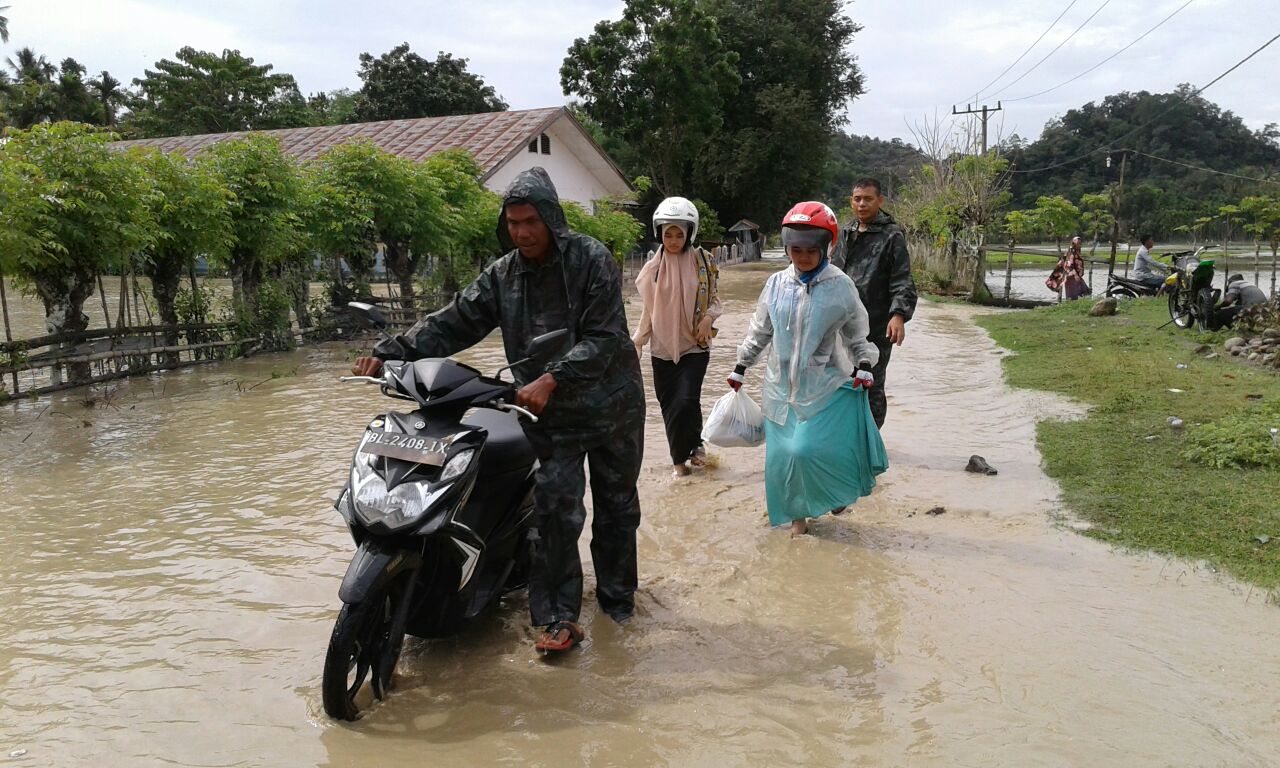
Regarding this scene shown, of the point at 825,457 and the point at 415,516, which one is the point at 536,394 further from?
the point at 825,457

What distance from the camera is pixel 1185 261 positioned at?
13492mm

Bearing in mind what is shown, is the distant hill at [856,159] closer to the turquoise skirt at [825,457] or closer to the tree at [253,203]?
the tree at [253,203]

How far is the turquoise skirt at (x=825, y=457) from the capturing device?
4547 mm

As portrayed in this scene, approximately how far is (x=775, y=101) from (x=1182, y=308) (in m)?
30.5

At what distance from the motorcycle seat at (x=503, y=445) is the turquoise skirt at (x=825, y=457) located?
1600 millimetres

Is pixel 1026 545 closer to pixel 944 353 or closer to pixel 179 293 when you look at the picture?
pixel 944 353

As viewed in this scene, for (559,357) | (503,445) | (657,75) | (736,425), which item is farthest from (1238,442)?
(657,75)

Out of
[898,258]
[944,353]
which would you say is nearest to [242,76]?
[944,353]

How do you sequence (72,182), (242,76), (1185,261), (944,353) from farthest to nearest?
(242,76)
(1185,261)
(944,353)
(72,182)

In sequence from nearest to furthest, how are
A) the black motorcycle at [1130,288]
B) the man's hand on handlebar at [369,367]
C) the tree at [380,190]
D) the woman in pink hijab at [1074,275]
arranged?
the man's hand on handlebar at [369,367]
the tree at [380,190]
the black motorcycle at [1130,288]
the woman in pink hijab at [1074,275]

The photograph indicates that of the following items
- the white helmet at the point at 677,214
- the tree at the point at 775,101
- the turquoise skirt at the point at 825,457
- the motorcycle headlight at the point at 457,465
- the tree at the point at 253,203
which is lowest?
the turquoise skirt at the point at 825,457

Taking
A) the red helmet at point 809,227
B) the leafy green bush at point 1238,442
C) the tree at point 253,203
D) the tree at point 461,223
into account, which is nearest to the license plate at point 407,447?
the red helmet at point 809,227

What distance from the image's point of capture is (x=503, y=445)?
3.35m

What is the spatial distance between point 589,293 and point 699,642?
1436 mm
